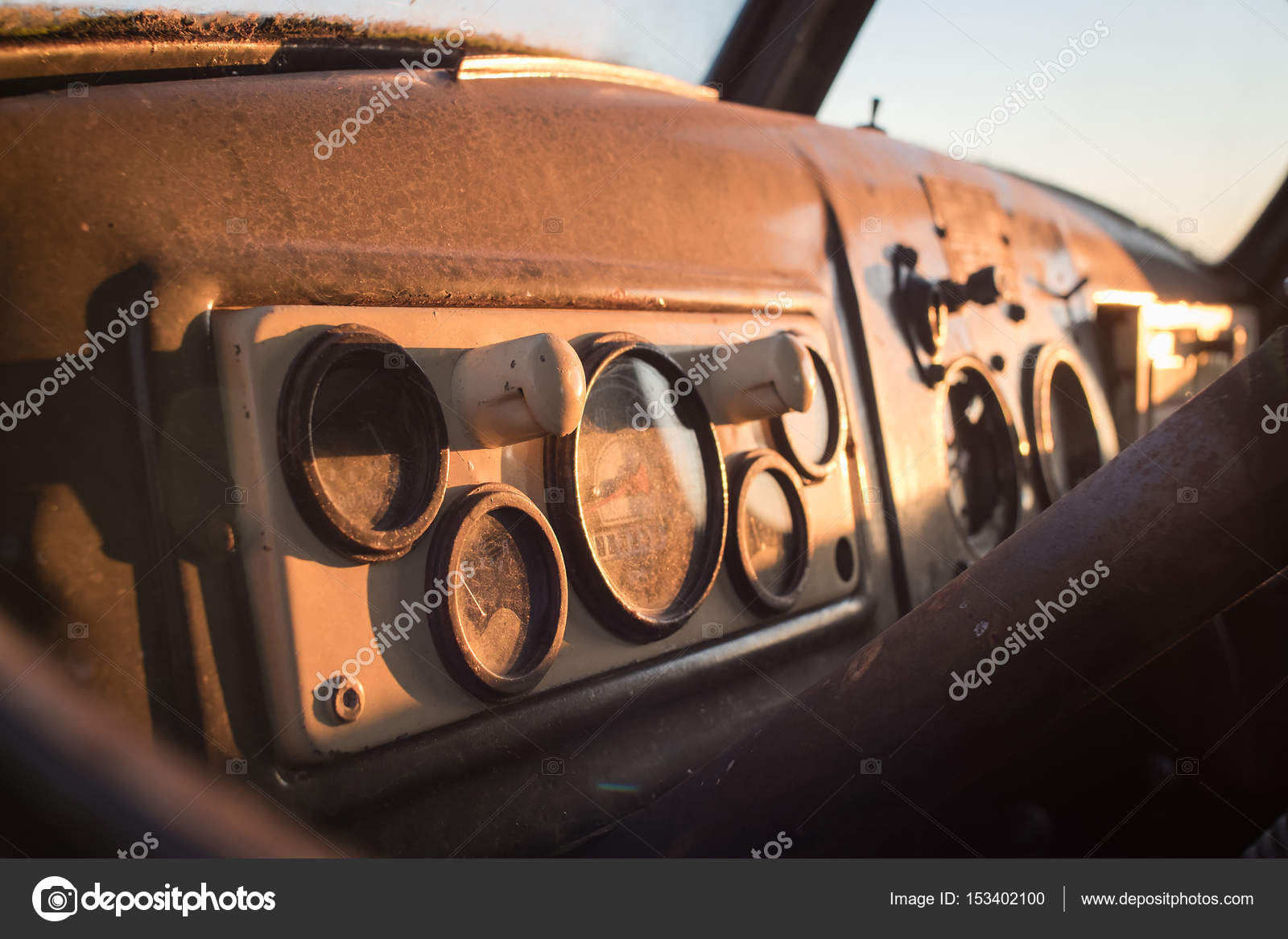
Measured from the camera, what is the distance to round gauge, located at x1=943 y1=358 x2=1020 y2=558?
1881 mm

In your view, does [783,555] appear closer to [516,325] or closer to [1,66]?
[516,325]

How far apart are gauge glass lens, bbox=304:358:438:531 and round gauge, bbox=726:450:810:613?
1.51 ft

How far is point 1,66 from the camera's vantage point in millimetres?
818

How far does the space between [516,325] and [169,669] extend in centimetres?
47

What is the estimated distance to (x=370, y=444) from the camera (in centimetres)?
90

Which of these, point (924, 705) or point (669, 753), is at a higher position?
point (924, 705)

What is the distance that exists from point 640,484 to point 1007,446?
1.07 meters

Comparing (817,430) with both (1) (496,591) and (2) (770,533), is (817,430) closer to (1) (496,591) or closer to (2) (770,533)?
(2) (770,533)

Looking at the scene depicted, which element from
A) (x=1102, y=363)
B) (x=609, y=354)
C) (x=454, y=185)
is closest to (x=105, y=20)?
(x=454, y=185)

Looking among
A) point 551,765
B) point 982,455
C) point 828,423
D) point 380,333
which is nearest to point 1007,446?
point 982,455

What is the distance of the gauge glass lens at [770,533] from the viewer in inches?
50.6
